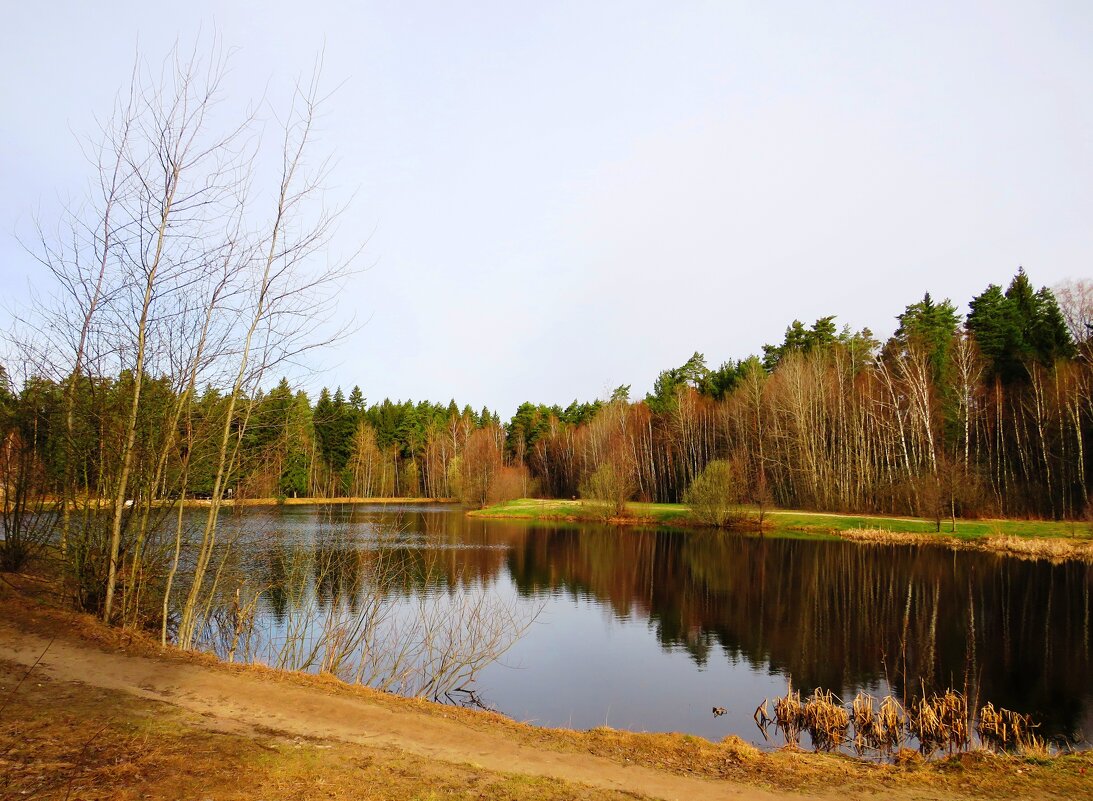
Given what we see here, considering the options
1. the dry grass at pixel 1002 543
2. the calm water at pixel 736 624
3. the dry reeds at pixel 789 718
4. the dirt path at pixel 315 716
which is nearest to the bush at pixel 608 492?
the dry grass at pixel 1002 543

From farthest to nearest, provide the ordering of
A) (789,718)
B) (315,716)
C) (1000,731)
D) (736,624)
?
(736,624)
(789,718)
(1000,731)
(315,716)

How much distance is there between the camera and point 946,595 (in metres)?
22.6

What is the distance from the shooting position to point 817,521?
43.0 m

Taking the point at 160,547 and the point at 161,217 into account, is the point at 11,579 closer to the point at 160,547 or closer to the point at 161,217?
the point at 160,547

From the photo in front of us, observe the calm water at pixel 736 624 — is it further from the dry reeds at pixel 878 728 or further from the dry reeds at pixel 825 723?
the dry reeds at pixel 878 728

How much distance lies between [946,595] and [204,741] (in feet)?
78.5

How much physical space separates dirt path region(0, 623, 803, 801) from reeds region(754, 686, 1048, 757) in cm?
429

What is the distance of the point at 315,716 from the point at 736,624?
47.3ft

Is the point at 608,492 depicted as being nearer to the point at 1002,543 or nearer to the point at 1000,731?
the point at 1002,543

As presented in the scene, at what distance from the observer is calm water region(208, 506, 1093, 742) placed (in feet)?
42.1

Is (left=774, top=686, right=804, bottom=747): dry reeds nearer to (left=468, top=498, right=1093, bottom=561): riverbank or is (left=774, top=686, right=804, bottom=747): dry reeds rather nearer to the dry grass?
the dry grass

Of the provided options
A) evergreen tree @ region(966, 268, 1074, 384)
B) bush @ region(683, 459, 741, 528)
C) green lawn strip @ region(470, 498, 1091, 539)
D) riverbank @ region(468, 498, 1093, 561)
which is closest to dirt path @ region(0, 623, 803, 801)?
riverbank @ region(468, 498, 1093, 561)

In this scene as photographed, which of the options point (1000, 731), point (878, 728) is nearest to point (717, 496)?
point (1000, 731)

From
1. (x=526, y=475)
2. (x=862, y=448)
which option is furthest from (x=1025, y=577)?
(x=526, y=475)
